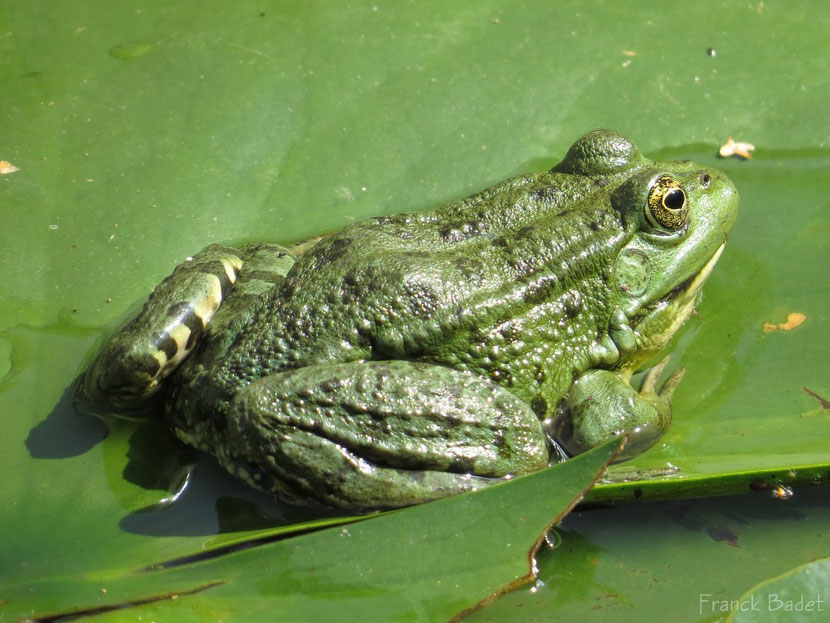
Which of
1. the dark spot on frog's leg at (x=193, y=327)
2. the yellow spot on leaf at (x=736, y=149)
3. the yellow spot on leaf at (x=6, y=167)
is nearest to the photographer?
the dark spot on frog's leg at (x=193, y=327)

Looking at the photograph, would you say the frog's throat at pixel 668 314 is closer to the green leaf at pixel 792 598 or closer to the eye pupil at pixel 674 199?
the eye pupil at pixel 674 199

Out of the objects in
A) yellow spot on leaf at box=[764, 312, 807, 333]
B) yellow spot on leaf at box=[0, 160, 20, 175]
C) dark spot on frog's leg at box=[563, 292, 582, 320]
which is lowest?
yellow spot on leaf at box=[0, 160, 20, 175]

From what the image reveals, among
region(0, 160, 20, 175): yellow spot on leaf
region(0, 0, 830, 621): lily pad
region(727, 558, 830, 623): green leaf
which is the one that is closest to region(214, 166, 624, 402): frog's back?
region(0, 0, 830, 621): lily pad

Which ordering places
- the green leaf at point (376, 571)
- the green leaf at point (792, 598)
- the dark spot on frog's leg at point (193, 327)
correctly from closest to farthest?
the green leaf at point (792, 598), the green leaf at point (376, 571), the dark spot on frog's leg at point (193, 327)

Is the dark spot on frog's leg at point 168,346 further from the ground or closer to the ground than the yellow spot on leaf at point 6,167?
closer to the ground

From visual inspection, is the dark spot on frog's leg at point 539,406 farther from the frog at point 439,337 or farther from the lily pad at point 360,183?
the lily pad at point 360,183

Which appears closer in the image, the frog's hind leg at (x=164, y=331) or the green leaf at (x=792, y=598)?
the green leaf at (x=792, y=598)

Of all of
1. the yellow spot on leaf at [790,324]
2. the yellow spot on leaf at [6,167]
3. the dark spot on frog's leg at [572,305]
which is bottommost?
the yellow spot on leaf at [6,167]

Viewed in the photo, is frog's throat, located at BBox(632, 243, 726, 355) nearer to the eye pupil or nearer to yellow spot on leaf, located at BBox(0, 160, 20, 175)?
the eye pupil

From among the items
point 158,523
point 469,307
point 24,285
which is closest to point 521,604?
point 469,307

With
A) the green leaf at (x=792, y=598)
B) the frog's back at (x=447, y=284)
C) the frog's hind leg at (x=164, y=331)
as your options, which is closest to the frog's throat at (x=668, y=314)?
the frog's back at (x=447, y=284)
